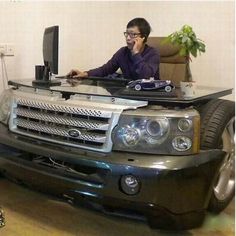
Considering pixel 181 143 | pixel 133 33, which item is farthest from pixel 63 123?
pixel 133 33

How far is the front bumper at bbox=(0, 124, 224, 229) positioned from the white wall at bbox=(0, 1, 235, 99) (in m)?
1.48

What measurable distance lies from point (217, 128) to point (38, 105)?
3.08ft

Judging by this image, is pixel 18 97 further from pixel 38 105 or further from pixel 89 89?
pixel 89 89

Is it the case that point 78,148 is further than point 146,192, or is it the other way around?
point 78,148

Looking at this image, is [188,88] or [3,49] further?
[3,49]

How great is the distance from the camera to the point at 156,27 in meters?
3.59

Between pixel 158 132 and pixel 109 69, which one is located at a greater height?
pixel 109 69

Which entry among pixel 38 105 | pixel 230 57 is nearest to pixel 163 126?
pixel 38 105

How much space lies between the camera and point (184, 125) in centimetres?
168

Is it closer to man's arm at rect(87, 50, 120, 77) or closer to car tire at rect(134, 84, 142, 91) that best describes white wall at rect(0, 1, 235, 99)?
man's arm at rect(87, 50, 120, 77)

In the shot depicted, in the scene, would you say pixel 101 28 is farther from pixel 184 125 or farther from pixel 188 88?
pixel 184 125

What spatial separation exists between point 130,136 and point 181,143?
0.23m

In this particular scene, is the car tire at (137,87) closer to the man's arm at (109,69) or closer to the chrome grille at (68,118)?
the chrome grille at (68,118)

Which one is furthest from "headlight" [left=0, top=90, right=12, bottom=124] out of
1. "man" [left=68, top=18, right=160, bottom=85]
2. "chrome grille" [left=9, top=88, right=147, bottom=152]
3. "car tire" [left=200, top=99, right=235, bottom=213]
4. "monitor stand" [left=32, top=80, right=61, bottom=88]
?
"car tire" [left=200, top=99, right=235, bottom=213]
